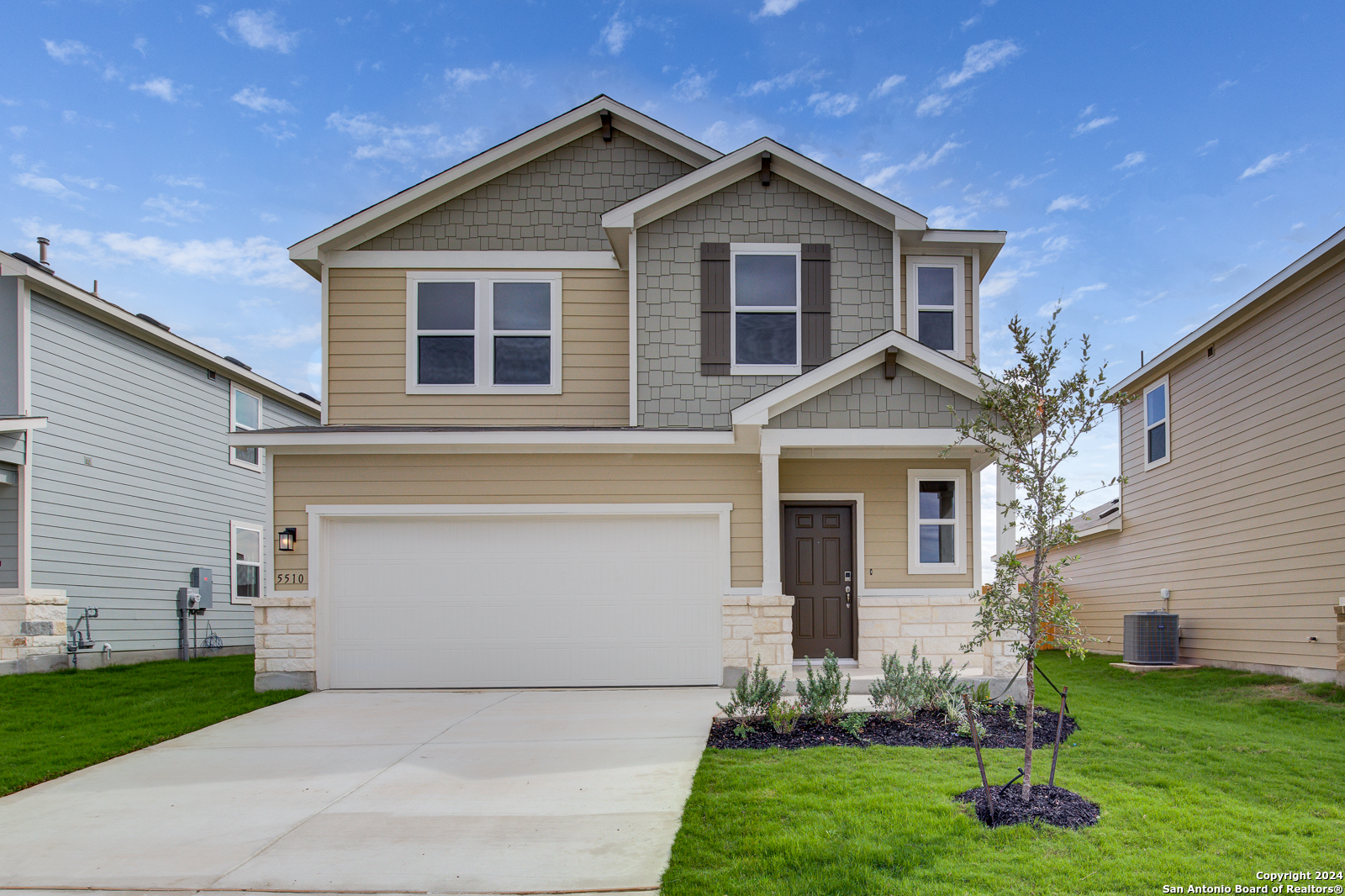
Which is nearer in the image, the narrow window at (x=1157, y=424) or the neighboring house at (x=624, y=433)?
the neighboring house at (x=624, y=433)

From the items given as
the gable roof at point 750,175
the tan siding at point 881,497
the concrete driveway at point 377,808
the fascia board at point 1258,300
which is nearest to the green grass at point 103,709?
the concrete driveway at point 377,808

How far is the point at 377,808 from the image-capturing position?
18.2 ft

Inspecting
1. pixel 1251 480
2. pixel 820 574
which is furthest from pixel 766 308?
pixel 1251 480

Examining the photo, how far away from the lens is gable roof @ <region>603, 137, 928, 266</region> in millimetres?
10820

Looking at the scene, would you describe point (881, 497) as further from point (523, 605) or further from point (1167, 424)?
point (1167, 424)

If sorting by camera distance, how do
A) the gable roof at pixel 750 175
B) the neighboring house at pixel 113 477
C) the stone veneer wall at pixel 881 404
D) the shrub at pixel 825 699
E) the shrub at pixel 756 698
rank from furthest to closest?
1. the neighboring house at pixel 113 477
2. the gable roof at pixel 750 175
3. the stone veneer wall at pixel 881 404
4. the shrub at pixel 756 698
5. the shrub at pixel 825 699

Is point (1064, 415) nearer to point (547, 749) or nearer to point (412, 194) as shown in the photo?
point (547, 749)

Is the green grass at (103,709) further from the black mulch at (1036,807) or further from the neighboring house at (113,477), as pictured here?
the black mulch at (1036,807)

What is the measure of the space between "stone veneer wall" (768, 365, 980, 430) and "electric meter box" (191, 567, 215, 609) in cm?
1108

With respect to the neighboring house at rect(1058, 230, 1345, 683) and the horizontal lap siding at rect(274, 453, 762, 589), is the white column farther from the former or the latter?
the neighboring house at rect(1058, 230, 1345, 683)

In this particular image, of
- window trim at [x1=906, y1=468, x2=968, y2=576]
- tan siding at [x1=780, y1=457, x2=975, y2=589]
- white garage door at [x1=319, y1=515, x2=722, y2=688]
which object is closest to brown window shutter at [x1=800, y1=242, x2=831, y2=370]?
tan siding at [x1=780, y1=457, x2=975, y2=589]

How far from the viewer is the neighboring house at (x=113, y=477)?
1223 cm

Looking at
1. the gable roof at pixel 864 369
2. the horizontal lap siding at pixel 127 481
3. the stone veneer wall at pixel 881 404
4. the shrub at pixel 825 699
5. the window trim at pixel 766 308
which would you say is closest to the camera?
the shrub at pixel 825 699

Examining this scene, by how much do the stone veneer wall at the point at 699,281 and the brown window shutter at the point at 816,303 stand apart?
83mm
